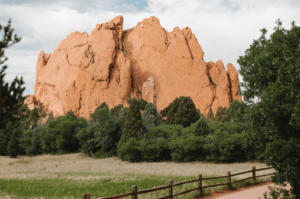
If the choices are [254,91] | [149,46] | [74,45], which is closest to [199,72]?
[149,46]

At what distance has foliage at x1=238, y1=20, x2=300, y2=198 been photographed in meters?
7.70

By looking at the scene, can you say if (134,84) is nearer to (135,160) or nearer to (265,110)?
(135,160)

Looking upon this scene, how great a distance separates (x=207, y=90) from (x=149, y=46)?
22030 millimetres

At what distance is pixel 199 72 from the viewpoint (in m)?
78.8

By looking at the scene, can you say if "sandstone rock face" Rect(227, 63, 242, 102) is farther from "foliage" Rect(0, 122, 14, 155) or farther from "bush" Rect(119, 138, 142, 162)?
"foliage" Rect(0, 122, 14, 155)

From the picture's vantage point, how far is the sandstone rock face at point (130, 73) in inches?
3002

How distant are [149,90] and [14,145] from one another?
36.6 m

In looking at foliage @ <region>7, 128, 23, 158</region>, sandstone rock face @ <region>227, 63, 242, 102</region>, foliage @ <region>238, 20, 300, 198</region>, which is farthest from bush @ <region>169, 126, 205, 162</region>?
sandstone rock face @ <region>227, 63, 242, 102</region>

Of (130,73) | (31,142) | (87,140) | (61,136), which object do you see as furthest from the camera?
(130,73)

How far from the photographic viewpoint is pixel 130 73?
3046 inches

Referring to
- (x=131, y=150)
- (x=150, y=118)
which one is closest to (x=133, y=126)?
(x=131, y=150)

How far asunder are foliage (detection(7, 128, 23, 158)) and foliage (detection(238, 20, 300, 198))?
52.3 m

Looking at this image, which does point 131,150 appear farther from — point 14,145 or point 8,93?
point 14,145

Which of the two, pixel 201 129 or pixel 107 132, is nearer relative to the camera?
pixel 201 129
